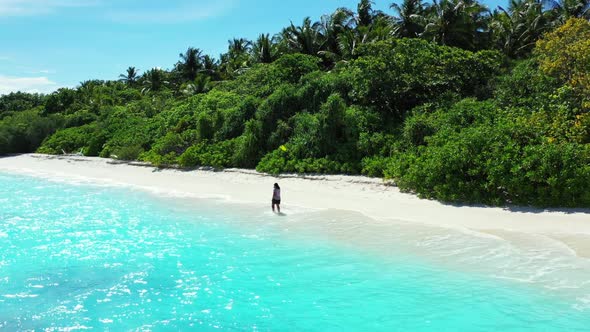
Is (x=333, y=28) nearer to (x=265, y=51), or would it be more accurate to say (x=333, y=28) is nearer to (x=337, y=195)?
(x=265, y=51)

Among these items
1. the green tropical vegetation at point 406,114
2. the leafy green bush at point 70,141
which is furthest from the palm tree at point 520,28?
the leafy green bush at point 70,141

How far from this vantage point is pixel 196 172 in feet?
79.5

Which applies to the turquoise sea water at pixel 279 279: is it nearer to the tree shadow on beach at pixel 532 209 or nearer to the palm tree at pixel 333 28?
the tree shadow on beach at pixel 532 209

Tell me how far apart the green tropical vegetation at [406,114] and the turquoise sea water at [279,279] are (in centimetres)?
343

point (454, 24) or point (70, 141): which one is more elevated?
point (454, 24)

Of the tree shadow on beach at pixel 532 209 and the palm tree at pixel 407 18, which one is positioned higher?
the palm tree at pixel 407 18

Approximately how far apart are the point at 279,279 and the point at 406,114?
13795 millimetres

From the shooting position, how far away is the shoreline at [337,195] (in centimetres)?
1213

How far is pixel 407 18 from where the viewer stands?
3562 cm

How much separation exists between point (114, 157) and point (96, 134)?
20.4ft

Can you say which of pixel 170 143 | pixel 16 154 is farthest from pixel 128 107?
pixel 170 143

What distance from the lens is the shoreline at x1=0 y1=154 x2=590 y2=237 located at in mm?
12133

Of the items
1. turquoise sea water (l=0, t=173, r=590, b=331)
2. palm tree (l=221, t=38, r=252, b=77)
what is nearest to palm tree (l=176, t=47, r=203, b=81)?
palm tree (l=221, t=38, r=252, b=77)

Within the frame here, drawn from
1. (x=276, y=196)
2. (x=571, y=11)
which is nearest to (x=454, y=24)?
(x=571, y=11)
